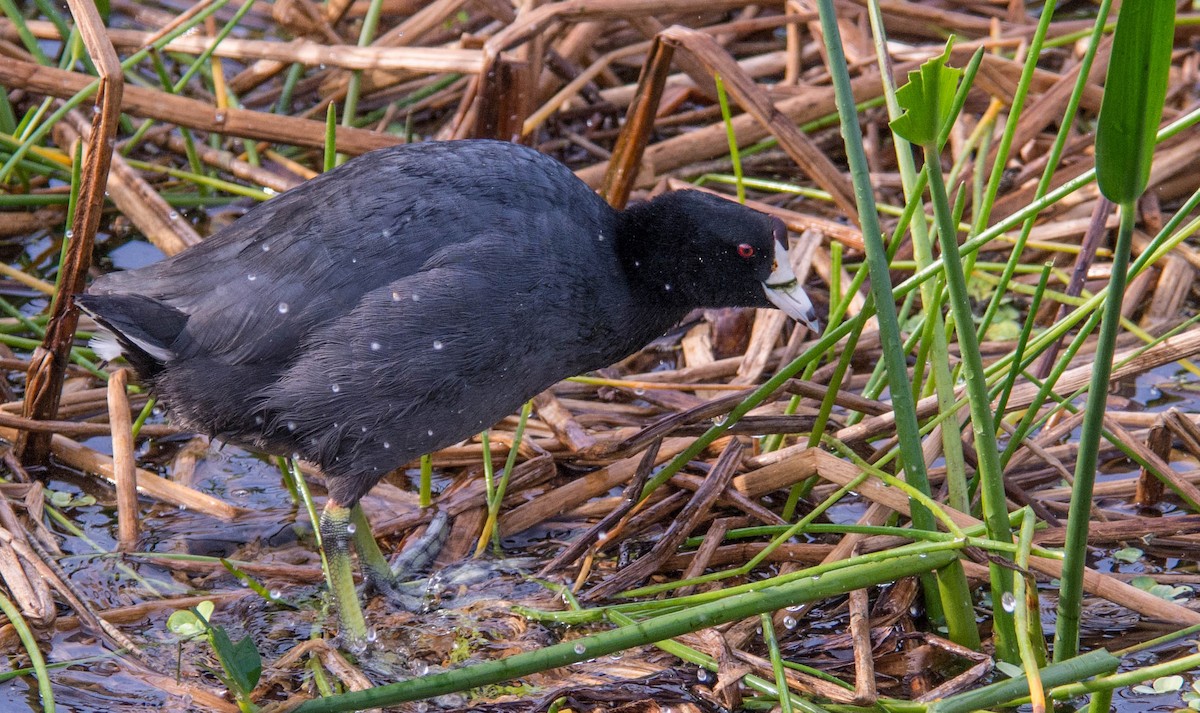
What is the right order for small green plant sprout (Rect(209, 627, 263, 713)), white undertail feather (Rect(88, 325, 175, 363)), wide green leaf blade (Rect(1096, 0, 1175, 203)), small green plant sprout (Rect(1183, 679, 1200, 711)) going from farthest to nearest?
white undertail feather (Rect(88, 325, 175, 363)) < small green plant sprout (Rect(1183, 679, 1200, 711)) < small green plant sprout (Rect(209, 627, 263, 713)) < wide green leaf blade (Rect(1096, 0, 1175, 203))

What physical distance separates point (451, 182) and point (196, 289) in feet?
1.93

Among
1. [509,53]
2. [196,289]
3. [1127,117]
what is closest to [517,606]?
[196,289]

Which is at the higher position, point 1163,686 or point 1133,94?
point 1133,94

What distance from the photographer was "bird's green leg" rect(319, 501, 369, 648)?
8.29 feet

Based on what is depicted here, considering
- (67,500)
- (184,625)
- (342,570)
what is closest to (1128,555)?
(342,570)

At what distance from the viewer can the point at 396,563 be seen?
2811mm

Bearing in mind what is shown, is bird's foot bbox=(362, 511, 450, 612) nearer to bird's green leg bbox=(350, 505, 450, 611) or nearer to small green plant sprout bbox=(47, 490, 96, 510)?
bird's green leg bbox=(350, 505, 450, 611)

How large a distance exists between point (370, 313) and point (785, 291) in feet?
3.26

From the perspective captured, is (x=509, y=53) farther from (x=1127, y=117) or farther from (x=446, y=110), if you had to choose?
(x=1127, y=117)

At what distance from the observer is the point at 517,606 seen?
2.54 meters

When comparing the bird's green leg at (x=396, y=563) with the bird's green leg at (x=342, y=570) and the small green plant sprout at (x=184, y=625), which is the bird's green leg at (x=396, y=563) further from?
the small green plant sprout at (x=184, y=625)

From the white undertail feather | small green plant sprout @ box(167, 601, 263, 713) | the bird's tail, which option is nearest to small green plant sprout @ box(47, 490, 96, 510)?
the white undertail feather

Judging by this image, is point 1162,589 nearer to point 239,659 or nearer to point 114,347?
point 239,659

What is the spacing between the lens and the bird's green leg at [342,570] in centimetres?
253
